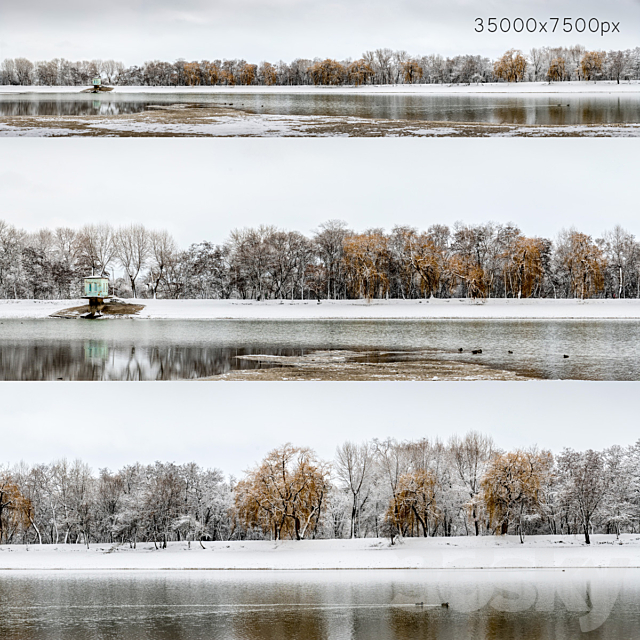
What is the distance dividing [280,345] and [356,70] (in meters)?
3.33

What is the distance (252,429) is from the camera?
32.6 feet

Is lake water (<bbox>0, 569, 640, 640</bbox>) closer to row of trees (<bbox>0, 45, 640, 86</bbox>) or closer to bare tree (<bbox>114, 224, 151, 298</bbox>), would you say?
bare tree (<bbox>114, 224, 151, 298</bbox>)

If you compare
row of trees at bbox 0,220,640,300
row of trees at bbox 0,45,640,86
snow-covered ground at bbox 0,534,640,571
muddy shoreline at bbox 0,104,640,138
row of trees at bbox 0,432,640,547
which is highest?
row of trees at bbox 0,45,640,86

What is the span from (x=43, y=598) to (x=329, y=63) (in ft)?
37.6

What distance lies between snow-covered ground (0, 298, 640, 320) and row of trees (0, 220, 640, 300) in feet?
0.35

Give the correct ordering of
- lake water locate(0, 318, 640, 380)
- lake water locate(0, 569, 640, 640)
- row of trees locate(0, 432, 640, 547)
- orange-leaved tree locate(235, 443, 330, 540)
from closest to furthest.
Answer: lake water locate(0, 318, 640, 380) < lake water locate(0, 569, 640, 640) < orange-leaved tree locate(235, 443, 330, 540) < row of trees locate(0, 432, 640, 547)

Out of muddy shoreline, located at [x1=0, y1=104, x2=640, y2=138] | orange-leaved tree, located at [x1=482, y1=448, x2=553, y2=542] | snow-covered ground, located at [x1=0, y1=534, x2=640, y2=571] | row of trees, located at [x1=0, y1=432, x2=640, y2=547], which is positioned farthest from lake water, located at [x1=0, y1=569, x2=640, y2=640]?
muddy shoreline, located at [x1=0, y1=104, x2=640, y2=138]

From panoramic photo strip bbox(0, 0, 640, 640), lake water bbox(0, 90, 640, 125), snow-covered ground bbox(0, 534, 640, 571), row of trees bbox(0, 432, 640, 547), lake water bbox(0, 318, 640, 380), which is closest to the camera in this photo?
lake water bbox(0, 318, 640, 380)

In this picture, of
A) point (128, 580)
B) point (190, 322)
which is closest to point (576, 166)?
point (190, 322)

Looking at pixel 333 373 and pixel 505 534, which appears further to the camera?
pixel 505 534

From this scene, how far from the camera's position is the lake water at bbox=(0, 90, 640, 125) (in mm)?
7980

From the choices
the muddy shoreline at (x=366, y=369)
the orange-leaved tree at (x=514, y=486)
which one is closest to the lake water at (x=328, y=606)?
the orange-leaved tree at (x=514, y=486)

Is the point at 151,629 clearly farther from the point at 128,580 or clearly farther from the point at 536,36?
the point at 536,36

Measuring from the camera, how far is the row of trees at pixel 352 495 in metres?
12.6
